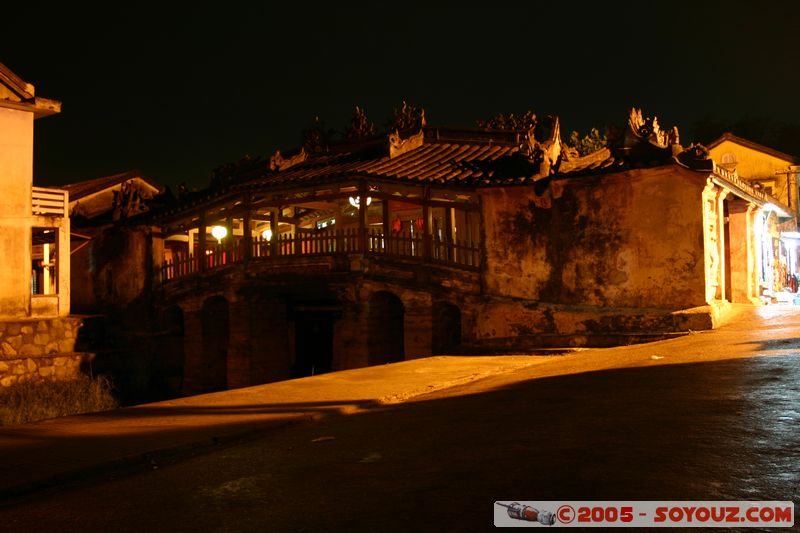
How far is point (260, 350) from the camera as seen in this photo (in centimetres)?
2241

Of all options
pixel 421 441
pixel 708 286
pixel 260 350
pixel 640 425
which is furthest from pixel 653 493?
pixel 260 350

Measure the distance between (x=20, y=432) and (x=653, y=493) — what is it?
718 cm

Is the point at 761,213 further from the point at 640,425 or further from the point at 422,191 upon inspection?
the point at 640,425

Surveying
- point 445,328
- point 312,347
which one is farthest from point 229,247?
point 445,328

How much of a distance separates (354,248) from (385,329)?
8.39ft

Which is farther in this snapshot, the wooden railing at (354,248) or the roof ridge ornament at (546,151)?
the wooden railing at (354,248)

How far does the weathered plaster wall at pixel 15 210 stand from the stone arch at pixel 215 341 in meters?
5.66

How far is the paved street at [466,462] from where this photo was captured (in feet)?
16.0

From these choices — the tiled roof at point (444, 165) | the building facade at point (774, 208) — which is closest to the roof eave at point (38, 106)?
the tiled roof at point (444, 165)

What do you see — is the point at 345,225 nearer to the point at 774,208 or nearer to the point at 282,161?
the point at 282,161

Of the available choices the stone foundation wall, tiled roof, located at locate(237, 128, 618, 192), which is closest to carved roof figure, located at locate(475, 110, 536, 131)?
tiled roof, located at locate(237, 128, 618, 192)

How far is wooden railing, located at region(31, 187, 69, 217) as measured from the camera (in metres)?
21.5

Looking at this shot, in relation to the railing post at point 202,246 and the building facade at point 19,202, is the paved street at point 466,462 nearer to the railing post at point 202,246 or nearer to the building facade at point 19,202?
the building facade at point 19,202

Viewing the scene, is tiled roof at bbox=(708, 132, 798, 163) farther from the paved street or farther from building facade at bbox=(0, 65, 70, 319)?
building facade at bbox=(0, 65, 70, 319)
